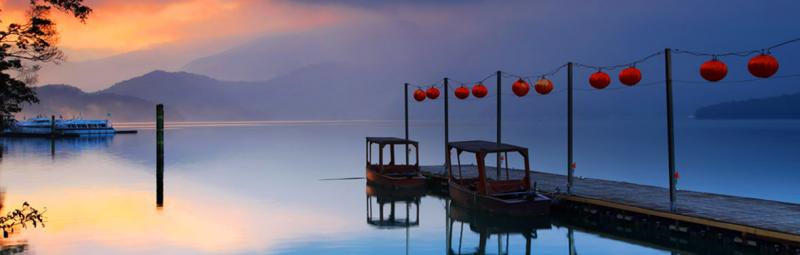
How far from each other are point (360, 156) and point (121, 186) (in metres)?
33.2

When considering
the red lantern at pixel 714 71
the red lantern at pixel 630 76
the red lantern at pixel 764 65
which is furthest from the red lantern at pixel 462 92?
the red lantern at pixel 764 65

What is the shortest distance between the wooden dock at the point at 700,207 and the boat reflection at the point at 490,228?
5.44ft

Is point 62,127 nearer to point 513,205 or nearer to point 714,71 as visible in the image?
point 513,205

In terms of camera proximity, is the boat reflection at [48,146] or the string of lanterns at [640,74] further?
the boat reflection at [48,146]

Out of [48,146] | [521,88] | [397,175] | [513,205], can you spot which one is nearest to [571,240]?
[513,205]

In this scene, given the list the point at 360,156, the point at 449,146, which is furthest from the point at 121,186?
the point at 360,156

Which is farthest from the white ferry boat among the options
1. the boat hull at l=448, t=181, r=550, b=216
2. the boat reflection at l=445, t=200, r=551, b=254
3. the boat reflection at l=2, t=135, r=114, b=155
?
the boat hull at l=448, t=181, r=550, b=216

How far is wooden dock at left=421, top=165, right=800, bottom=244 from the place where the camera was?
1806 cm

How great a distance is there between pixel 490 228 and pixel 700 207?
23.0 feet

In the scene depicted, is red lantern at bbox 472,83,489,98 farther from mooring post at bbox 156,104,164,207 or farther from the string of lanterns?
mooring post at bbox 156,104,164,207

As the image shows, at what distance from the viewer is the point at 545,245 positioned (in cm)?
2219

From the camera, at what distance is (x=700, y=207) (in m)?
21.6

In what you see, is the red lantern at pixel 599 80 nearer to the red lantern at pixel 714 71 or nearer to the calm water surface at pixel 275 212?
the red lantern at pixel 714 71

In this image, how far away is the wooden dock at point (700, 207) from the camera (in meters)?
18.1
